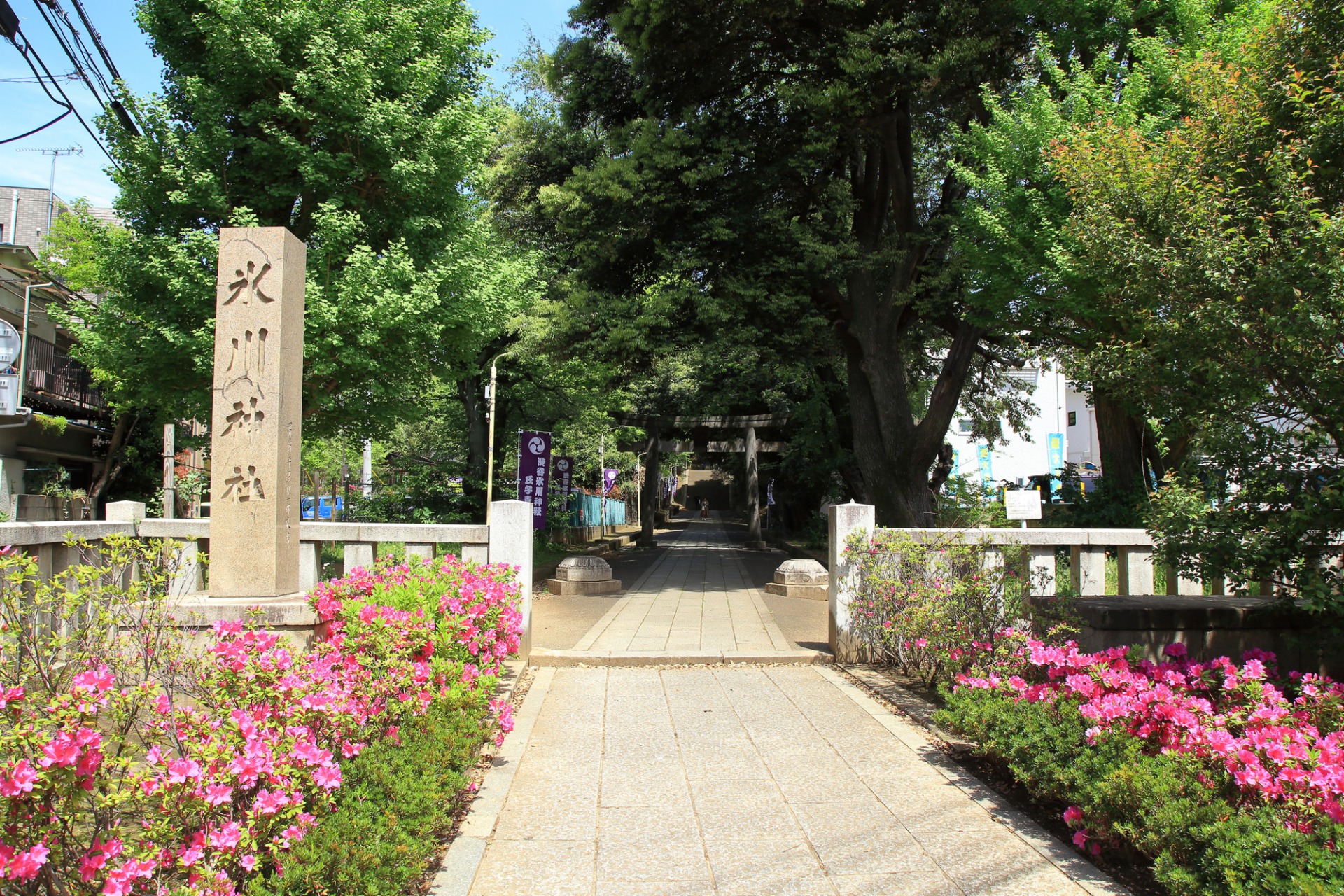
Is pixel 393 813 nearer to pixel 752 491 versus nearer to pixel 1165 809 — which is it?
pixel 1165 809

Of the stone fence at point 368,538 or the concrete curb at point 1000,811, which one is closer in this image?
the concrete curb at point 1000,811

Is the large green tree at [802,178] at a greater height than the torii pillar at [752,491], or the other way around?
the large green tree at [802,178]

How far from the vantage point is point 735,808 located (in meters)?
4.18

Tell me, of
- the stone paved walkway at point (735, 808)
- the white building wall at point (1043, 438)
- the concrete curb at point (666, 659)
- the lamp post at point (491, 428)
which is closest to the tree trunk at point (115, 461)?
the lamp post at point (491, 428)

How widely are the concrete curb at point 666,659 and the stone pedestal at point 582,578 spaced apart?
567 cm

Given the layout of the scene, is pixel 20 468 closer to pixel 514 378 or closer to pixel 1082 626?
pixel 514 378

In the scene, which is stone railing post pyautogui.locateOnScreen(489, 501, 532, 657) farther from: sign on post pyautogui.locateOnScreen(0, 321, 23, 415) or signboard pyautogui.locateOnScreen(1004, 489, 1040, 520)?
sign on post pyautogui.locateOnScreen(0, 321, 23, 415)

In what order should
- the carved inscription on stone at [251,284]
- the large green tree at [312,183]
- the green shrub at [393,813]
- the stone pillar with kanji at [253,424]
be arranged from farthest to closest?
the large green tree at [312,183] → the carved inscription on stone at [251,284] → the stone pillar with kanji at [253,424] → the green shrub at [393,813]

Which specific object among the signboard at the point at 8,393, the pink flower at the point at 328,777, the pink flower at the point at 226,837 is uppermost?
the signboard at the point at 8,393

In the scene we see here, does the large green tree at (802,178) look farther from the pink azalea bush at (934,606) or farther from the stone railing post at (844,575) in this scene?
the pink azalea bush at (934,606)

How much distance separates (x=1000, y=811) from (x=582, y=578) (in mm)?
10085

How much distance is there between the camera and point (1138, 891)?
3.28 m

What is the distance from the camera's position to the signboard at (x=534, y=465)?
18.2m

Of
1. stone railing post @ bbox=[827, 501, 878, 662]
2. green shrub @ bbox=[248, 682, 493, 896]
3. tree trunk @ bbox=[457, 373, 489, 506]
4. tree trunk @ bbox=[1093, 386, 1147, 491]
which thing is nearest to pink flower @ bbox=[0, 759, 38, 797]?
green shrub @ bbox=[248, 682, 493, 896]
